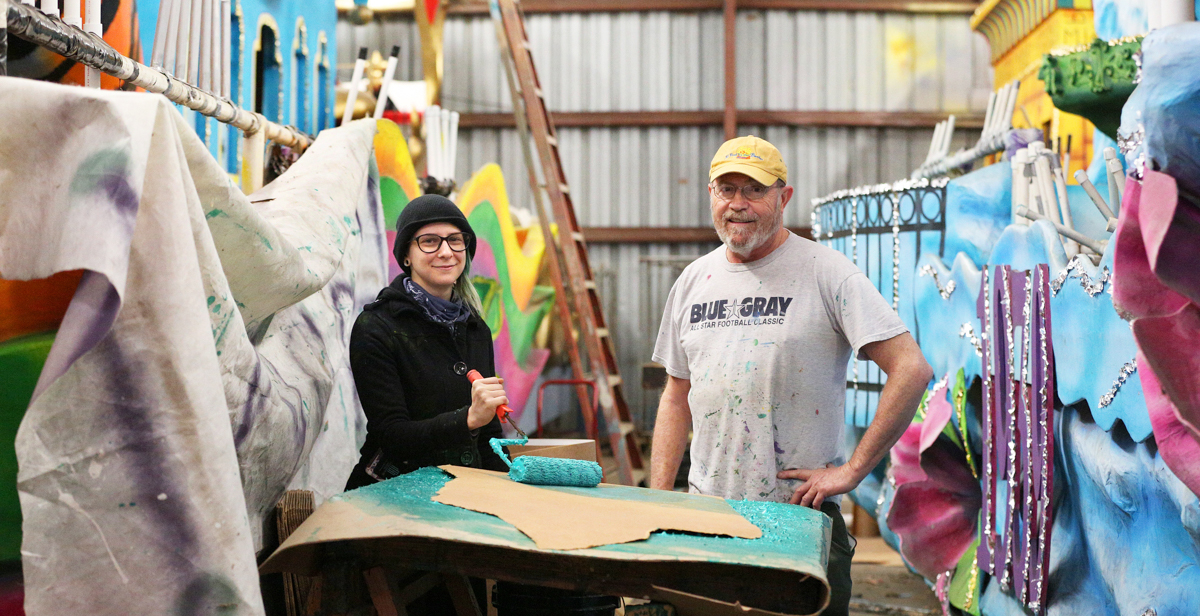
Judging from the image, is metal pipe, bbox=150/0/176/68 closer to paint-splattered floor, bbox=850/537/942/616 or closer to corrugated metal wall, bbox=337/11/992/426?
paint-splattered floor, bbox=850/537/942/616

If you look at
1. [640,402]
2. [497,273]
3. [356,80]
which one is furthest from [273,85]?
[640,402]

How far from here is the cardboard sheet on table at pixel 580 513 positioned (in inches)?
64.8

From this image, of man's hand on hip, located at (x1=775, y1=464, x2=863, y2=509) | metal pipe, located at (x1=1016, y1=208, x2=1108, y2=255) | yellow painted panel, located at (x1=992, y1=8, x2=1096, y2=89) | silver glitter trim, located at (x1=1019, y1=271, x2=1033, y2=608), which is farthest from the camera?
yellow painted panel, located at (x1=992, y1=8, x2=1096, y2=89)

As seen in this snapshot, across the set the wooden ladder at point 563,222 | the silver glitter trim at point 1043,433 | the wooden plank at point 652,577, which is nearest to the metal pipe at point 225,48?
the wooden plank at point 652,577

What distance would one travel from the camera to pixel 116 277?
1.24m

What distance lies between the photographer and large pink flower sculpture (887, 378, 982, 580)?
14.5 ft

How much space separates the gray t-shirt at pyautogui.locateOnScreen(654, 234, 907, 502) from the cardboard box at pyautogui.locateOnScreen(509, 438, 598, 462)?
0.31 m

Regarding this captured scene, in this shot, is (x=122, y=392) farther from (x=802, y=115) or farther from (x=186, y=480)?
(x=802, y=115)

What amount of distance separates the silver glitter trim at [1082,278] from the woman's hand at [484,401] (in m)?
1.97

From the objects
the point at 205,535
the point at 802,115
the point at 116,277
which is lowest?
the point at 205,535

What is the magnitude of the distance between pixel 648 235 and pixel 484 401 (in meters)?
7.86

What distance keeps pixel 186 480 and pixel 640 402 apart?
28.5 ft

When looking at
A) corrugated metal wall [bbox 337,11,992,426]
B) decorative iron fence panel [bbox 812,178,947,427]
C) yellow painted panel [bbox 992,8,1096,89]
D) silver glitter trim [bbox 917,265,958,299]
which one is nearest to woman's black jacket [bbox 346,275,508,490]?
silver glitter trim [bbox 917,265,958,299]

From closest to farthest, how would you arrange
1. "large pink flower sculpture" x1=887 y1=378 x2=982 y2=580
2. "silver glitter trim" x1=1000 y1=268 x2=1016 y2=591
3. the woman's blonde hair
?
the woman's blonde hair, "silver glitter trim" x1=1000 y1=268 x2=1016 y2=591, "large pink flower sculpture" x1=887 y1=378 x2=982 y2=580
